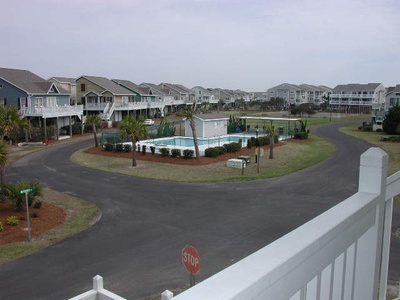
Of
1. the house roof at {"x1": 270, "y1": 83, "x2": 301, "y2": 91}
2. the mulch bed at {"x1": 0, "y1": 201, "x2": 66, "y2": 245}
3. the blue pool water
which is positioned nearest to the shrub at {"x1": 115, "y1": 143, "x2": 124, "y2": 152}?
the blue pool water

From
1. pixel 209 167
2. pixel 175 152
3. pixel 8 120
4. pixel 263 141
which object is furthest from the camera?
pixel 263 141

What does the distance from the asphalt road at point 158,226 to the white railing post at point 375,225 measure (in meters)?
8.01

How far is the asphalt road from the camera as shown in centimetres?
1083

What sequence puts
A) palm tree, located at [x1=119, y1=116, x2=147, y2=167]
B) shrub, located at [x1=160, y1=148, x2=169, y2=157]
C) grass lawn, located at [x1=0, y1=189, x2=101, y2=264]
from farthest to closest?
shrub, located at [x1=160, y1=148, x2=169, y2=157] < palm tree, located at [x1=119, y1=116, x2=147, y2=167] < grass lawn, located at [x1=0, y1=189, x2=101, y2=264]

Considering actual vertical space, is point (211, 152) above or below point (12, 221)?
above

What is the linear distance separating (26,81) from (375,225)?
49293 mm

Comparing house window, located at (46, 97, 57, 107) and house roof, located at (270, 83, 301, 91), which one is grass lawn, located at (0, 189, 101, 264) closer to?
house window, located at (46, 97, 57, 107)

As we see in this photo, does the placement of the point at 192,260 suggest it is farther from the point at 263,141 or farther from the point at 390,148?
the point at 390,148

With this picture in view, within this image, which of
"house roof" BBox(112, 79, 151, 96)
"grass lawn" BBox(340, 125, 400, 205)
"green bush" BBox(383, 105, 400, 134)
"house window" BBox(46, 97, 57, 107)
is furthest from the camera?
"house roof" BBox(112, 79, 151, 96)

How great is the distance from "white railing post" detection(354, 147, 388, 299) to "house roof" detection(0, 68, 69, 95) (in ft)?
150

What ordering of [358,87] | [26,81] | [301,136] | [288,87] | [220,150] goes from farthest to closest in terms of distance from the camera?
[288,87] → [358,87] → [26,81] → [301,136] → [220,150]

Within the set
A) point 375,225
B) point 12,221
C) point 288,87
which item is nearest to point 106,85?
point 12,221

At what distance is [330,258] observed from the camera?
6.65 ft

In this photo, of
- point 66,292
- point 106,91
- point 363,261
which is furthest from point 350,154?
point 106,91
